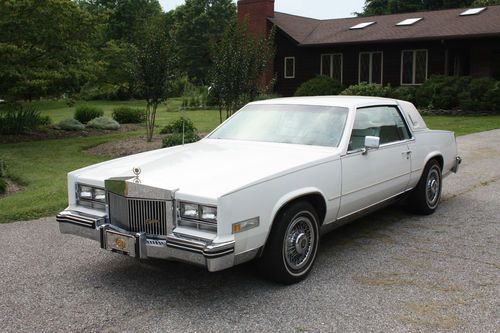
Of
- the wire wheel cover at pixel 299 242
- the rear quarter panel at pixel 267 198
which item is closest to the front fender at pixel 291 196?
the rear quarter panel at pixel 267 198

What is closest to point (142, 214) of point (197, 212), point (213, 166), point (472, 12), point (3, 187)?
point (197, 212)

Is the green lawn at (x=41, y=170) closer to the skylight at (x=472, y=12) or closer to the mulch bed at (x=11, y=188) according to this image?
the mulch bed at (x=11, y=188)

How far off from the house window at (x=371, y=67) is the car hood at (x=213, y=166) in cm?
2430

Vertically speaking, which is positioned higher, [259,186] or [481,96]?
[481,96]

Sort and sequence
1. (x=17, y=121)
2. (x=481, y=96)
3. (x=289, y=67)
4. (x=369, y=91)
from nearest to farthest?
(x=17, y=121)
(x=481, y=96)
(x=369, y=91)
(x=289, y=67)

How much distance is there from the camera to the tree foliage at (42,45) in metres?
13.0

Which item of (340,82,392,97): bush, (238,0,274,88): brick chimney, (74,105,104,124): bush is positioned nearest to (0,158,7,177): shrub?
(74,105,104,124): bush

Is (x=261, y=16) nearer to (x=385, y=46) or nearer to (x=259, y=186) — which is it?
(x=385, y=46)

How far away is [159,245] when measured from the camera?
13.6ft

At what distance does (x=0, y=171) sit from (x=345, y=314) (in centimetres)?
737

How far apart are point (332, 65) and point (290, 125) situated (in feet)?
83.2

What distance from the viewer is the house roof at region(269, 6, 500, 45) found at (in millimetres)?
25047

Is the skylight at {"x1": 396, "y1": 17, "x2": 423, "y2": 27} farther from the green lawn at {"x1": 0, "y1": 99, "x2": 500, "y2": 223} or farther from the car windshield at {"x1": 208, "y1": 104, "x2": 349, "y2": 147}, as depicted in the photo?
the car windshield at {"x1": 208, "y1": 104, "x2": 349, "y2": 147}

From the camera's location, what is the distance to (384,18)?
30.7m
